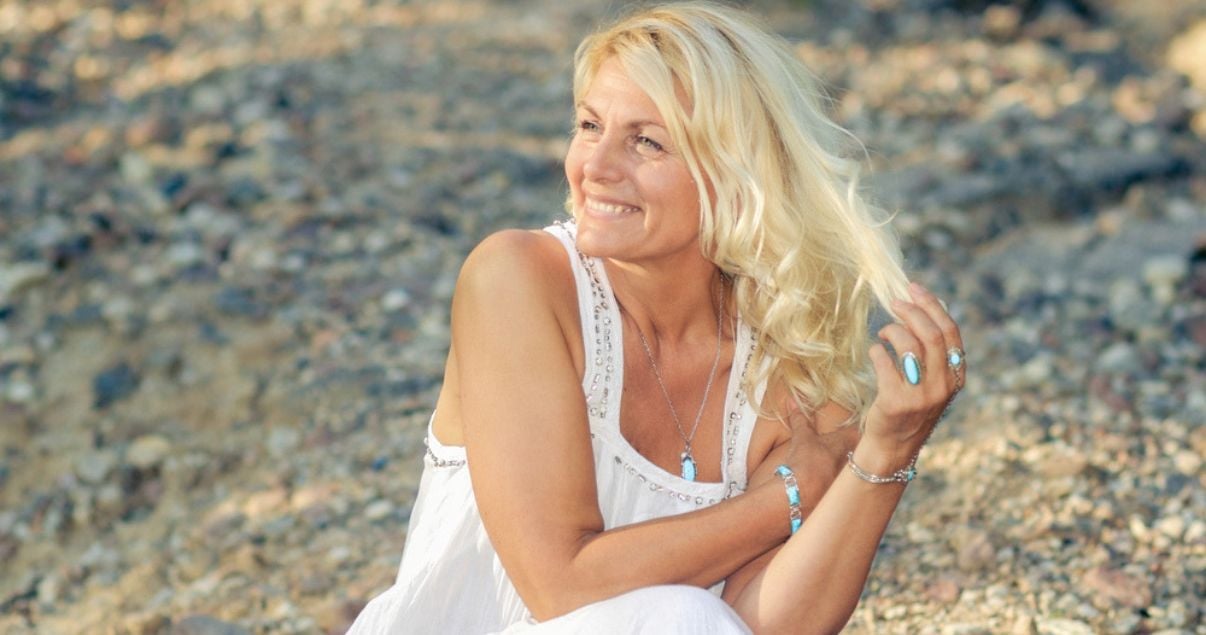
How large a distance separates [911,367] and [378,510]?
2160 millimetres

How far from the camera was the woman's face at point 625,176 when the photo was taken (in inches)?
110

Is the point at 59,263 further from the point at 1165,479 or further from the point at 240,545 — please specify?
the point at 1165,479

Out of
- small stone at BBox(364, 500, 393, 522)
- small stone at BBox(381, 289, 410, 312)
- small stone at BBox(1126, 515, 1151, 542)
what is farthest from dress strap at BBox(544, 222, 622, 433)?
small stone at BBox(381, 289, 410, 312)

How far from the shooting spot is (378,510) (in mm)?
4281

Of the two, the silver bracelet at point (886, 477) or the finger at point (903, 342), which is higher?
the finger at point (903, 342)

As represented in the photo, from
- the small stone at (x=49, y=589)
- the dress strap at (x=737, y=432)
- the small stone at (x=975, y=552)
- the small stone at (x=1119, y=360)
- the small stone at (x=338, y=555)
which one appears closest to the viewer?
the dress strap at (x=737, y=432)

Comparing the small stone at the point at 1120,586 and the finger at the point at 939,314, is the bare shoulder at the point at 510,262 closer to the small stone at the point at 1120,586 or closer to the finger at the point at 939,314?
the finger at the point at 939,314

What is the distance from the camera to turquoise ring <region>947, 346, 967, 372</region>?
254 cm

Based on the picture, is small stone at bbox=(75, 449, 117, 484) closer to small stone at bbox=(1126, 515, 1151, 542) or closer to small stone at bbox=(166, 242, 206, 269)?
small stone at bbox=(166, 242, 206, 269)

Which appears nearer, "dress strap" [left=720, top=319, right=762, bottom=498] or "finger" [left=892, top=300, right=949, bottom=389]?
"finger" [left=892, top=300, right=949, bottom=389]

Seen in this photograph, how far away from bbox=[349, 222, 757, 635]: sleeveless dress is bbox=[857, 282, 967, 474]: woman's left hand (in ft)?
1.52

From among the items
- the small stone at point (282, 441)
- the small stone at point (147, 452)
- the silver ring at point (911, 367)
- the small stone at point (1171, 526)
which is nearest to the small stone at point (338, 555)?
the small stone at point (282, 441)

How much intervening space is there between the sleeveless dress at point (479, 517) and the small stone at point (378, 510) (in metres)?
1.29

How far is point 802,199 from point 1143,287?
10.7 ft
